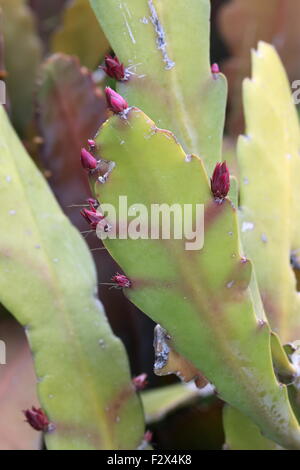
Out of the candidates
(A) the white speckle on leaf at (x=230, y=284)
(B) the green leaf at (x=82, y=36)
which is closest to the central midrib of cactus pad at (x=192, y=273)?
(A) the white speckle on leaf at (x=230, y=284)

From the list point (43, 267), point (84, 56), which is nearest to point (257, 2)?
point (84, 56)

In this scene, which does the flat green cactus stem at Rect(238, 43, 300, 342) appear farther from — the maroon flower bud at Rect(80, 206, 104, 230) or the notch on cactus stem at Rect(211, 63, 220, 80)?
the maroon flower bud at Rect(80, 206, 104, 230)

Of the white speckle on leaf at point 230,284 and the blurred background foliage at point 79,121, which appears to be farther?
the blurred background foliage at point 79,121

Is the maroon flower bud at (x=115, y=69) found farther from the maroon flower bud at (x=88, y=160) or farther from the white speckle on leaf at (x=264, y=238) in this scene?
the white speckle on leaf at (x=264, y=238)

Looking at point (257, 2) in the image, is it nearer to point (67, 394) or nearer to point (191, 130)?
point (191, 130)

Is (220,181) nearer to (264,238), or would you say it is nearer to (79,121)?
(264,238)
